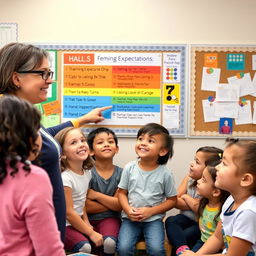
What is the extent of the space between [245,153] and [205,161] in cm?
86

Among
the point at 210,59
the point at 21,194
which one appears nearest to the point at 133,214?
the point at 210,59

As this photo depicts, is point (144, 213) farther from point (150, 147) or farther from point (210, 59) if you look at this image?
point (210, 59)

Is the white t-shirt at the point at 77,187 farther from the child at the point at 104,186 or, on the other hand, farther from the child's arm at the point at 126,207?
the child's arm at the point at 126,207

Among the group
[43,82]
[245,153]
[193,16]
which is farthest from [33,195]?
[193,16]

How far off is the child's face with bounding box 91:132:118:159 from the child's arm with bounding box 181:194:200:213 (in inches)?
23.6

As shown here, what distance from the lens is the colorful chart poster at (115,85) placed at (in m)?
3.18

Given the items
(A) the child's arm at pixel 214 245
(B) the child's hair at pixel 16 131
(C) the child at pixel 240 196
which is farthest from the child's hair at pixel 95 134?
(B) the child's hair at pixel 16 131

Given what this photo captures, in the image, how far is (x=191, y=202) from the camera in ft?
8.94

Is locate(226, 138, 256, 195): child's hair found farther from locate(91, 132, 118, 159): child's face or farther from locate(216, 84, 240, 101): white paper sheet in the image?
locate(216, 84, 240, 101): white paper sheet

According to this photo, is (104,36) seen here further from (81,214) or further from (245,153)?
(245,153)

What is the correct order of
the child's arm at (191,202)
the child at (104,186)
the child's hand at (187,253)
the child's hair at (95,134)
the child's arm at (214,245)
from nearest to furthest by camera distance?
the child's arm at (214,245) < the child's hand at (187,253) < the child's arm at (191,202) < the child at (104,186) < the child's hair at (95,134)

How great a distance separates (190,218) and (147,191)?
38 centimetres

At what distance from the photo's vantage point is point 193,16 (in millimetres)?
3158

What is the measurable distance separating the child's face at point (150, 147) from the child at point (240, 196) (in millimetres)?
869
